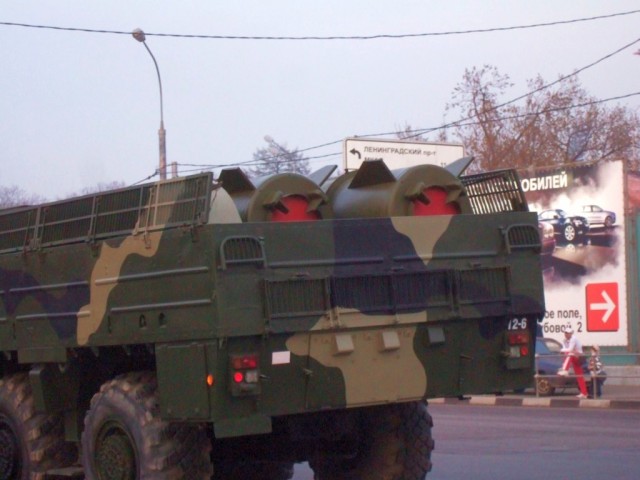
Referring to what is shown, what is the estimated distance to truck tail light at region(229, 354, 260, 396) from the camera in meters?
7.39

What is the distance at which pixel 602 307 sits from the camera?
3161 centimetres

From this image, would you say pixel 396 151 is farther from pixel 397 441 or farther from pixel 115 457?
pixel 115 457

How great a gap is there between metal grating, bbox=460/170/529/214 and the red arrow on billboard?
22.6 metres

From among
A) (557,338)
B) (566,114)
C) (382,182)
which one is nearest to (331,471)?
(382,182)

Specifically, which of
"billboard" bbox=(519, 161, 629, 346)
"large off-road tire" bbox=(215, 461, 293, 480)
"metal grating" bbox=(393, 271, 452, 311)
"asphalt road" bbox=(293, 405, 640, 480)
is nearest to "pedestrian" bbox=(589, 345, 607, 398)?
"asphalt road" bbox=(293, 405, 640, 480)

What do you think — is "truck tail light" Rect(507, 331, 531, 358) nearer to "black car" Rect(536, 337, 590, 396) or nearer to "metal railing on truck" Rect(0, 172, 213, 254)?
"metal railing on truck" Rect(0, 172, 213, 254)

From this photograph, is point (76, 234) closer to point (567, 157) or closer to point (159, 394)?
point (159, 394)

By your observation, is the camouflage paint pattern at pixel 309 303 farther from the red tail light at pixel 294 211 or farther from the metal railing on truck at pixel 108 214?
the red tail light at pixel 294 211

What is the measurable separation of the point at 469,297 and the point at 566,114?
4144 cm

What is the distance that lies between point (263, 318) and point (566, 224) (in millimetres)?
26352

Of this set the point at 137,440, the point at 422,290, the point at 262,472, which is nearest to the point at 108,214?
the point at 137,440

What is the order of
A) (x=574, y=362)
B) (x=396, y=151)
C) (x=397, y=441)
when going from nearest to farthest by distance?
(x=397, y=441) → (x=574, y=362) → (x=396, y=151)

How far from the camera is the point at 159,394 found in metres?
7.73

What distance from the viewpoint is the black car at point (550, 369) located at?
991 inches
